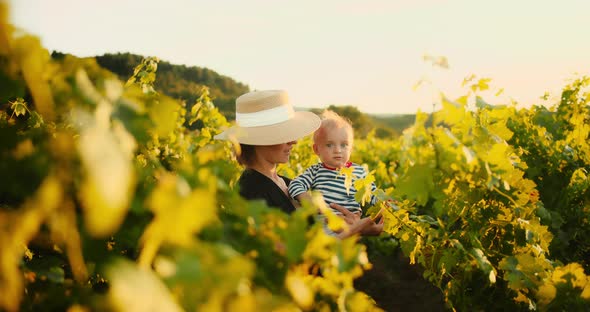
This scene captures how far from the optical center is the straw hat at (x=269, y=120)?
263 centimetres

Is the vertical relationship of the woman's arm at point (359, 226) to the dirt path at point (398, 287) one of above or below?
above

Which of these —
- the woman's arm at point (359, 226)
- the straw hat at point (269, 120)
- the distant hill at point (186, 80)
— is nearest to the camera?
the woman's arm at point (359, 226)

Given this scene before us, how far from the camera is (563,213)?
4.40 meters

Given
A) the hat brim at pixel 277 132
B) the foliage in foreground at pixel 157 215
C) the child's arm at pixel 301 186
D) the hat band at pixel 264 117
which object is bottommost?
the child's arm at pixel 301 186

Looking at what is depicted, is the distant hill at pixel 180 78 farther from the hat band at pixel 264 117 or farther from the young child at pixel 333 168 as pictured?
the hat band at pixel 264 117

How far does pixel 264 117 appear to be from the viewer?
9.05 feet

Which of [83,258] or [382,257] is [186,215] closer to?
[83,258]

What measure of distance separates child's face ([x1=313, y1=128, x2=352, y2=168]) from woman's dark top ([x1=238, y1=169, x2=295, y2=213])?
31.5 inches

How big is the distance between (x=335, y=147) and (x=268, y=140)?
3.01 ft

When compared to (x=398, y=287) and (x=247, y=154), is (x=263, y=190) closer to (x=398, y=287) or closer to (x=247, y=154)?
(x=247, y=154)

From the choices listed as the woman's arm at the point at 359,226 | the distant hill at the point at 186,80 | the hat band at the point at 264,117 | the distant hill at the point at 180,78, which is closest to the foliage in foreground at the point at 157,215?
the woman's arm at the point at 359,226

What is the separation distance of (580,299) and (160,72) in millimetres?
55616

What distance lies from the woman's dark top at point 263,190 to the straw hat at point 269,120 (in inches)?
8.1

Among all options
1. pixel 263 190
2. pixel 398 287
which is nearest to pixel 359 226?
pixel 263 190
